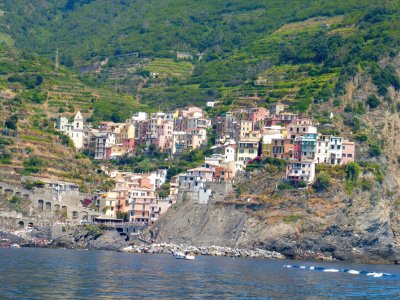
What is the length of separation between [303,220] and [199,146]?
30178mm

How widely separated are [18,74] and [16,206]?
4061 cm

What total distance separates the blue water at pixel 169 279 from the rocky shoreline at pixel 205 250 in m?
5.78

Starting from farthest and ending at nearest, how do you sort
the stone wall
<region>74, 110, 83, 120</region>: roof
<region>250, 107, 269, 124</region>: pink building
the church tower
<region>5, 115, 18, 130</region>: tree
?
<region>74, 110, 83, 120</region>: roof → the church tower → <region>250, 107, 269, 124</region>: pink building → <region>5, 115, 18, 130</region>: tree → the stone wall

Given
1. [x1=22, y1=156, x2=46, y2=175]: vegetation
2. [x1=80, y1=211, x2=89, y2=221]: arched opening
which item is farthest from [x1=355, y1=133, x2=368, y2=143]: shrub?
[x1=22, y1=156, x2=46, y2=175]: vegetation

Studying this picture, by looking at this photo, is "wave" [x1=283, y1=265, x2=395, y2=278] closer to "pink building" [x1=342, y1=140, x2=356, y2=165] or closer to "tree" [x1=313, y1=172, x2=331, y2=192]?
"tree" [x1=313, y1=172, x2=331, y2=192]

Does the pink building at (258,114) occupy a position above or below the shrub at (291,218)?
above

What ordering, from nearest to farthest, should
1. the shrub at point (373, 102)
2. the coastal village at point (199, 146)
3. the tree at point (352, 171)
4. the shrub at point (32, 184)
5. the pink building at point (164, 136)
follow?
the tree at point (352, 171), the coastal village at point (199, 146), the shrub at point (32, 184), the shrub at point (373, 102), the pink building at point (164, 136)

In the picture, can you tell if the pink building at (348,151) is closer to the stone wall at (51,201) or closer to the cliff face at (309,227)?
the cliff face at (309,227)

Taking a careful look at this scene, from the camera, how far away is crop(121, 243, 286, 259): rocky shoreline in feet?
406

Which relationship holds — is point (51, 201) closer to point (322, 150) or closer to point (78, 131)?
point (78, 131)

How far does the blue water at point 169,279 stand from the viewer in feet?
262

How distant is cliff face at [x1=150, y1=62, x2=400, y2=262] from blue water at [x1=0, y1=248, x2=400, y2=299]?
6051mm

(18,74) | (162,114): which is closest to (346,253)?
(162,114)

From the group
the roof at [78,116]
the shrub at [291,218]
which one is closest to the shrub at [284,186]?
the shrub at [291,218]
